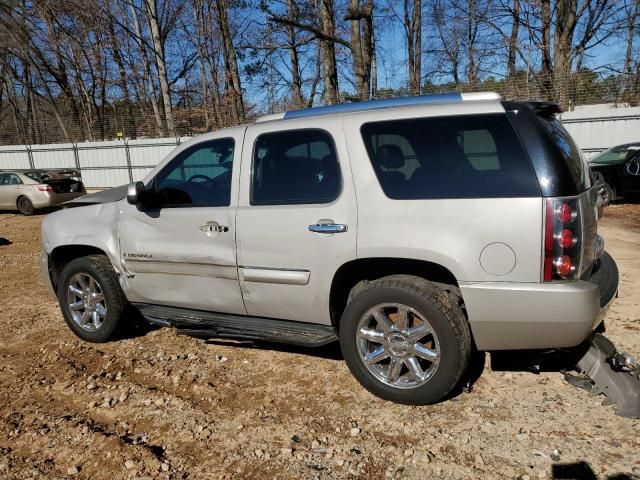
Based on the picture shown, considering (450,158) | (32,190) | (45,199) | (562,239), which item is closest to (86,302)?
(450,158)

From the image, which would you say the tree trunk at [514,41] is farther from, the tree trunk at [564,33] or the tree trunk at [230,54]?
the tree trunk at [230,54]

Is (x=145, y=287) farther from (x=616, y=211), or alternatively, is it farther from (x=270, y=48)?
(x=270, y=48)

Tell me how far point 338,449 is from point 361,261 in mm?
1143

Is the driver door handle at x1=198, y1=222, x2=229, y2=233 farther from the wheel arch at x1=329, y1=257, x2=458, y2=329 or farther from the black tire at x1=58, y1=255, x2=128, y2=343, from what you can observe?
the black tire at x1=58, y1=255, x2=128, y2=343

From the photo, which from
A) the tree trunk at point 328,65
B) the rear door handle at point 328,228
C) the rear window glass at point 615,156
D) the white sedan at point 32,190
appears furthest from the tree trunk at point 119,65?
the rear door handle at point 328,228

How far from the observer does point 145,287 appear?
13.5ft

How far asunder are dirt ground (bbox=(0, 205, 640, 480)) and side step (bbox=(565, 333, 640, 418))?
0.24 ft

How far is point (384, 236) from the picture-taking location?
3061mm

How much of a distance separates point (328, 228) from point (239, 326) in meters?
1.09

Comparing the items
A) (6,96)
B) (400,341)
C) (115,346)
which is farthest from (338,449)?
(6,96)

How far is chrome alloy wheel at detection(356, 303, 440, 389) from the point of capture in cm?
310

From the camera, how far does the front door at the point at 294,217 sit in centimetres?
323

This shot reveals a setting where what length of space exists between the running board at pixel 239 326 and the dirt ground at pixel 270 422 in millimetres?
344

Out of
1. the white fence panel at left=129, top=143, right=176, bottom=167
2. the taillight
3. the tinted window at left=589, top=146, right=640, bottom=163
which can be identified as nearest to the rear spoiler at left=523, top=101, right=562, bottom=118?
the taillight
